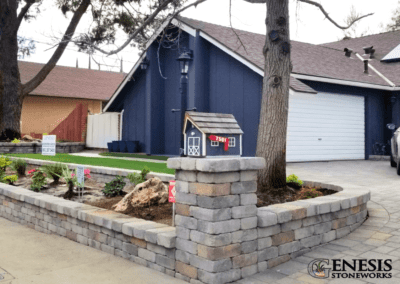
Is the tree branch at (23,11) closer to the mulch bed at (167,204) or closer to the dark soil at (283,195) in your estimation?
the mulch bed at (167,204)

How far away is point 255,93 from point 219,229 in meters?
10.00

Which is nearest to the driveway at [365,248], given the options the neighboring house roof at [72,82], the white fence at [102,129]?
the white fence at [102,129]

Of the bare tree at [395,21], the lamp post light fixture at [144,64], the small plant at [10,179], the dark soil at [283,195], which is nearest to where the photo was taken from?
the dark soil at [283,195]

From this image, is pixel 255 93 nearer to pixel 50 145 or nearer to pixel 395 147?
pixel 395 147

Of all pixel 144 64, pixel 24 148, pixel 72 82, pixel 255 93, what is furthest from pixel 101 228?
pixel 72 82

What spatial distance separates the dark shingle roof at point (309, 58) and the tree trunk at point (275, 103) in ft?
20.2

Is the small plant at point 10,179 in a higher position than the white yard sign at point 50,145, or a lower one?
lower

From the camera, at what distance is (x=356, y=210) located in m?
5.22

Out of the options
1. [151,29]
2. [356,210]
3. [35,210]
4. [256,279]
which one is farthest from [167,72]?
[256,279]

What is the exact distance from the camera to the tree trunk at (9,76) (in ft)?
59.5

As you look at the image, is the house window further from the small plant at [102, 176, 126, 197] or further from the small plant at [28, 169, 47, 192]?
the small plant at [28, 169, 47, 192]

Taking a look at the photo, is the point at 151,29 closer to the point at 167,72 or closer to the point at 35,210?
the point at 35,210

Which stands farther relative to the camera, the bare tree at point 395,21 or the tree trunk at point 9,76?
the bare tree at point 395,21

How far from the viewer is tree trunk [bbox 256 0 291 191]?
20.2ft
